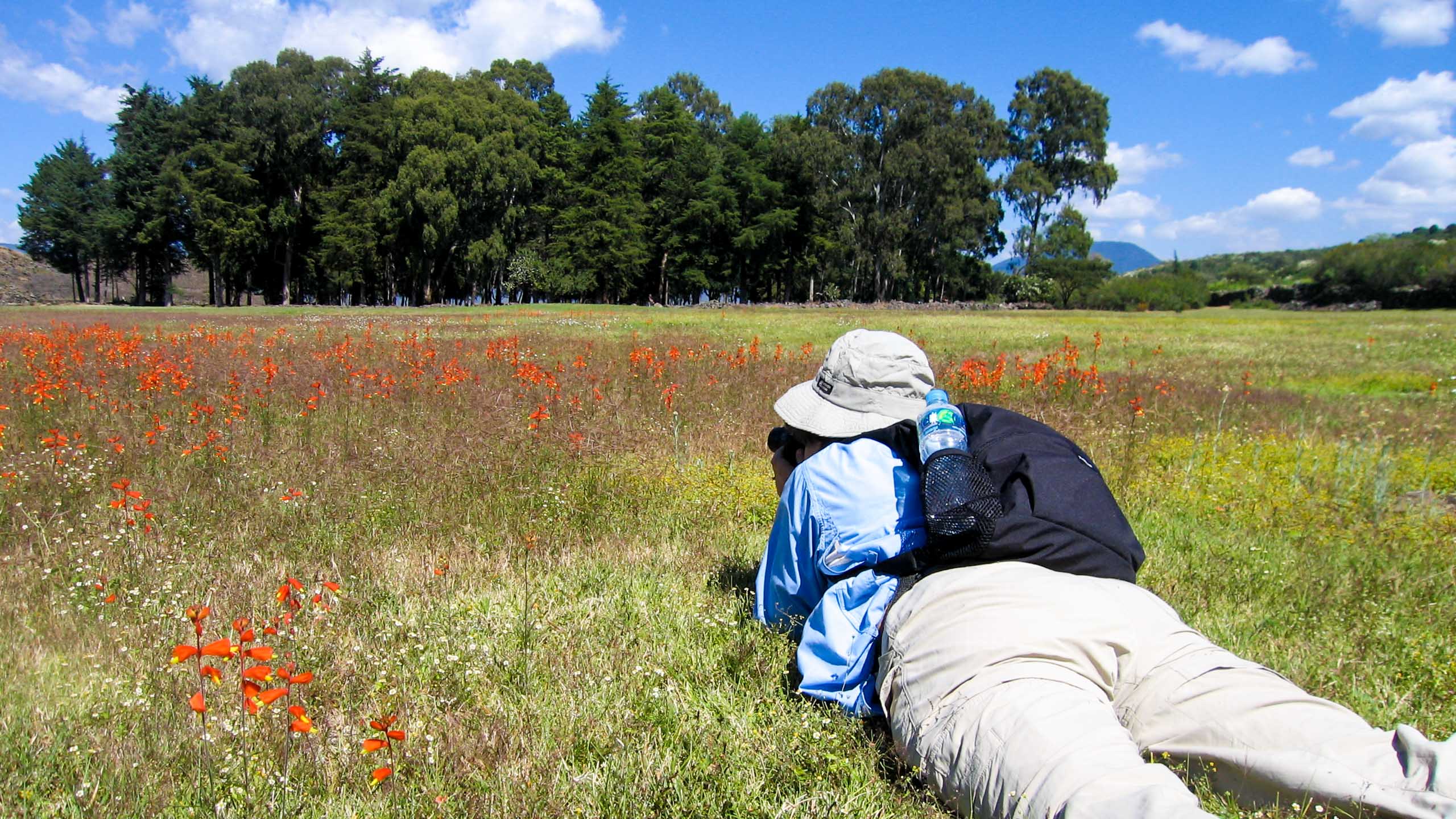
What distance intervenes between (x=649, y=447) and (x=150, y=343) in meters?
9.76

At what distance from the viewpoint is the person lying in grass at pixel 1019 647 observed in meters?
1.98

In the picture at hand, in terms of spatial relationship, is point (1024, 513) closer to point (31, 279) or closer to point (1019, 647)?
point (1019, 647)

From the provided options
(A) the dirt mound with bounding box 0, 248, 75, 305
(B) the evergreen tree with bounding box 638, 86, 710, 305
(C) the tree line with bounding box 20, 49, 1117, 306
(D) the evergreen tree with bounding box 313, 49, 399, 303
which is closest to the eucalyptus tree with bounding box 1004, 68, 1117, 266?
(C) the tree line with bounding box 20, 49, 1117, 306

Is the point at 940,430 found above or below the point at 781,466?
above

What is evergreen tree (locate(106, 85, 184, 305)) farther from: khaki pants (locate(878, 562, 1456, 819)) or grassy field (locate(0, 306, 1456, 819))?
khaki pants (locate(878, 562, 1456, 819))

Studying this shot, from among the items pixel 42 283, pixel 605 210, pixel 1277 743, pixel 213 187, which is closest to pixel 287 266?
pixel 213 187

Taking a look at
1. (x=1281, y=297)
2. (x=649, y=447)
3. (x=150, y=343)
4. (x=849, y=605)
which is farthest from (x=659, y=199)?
(x=849, y=605)

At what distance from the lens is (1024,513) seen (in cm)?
264

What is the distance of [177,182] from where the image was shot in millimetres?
55156

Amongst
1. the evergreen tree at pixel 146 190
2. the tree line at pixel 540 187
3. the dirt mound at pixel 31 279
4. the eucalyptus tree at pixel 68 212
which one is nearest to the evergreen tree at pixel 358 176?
the tree line at pixel 540 187

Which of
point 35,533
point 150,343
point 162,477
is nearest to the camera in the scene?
point 35,533

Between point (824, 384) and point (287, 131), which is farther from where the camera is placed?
point (287, 131)

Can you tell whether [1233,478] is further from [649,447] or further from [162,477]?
[162,477]

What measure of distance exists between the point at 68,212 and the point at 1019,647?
78250 mm
